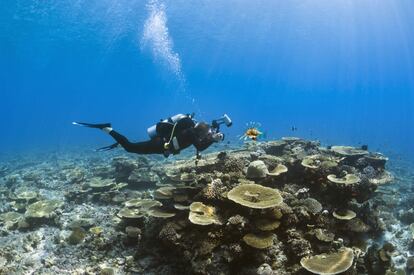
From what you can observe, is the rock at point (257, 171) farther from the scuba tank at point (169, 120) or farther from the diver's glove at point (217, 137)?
the scuba tank at point (169, 120)

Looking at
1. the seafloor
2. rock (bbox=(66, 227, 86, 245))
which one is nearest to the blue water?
the seafloor

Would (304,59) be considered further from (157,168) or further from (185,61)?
(157,168)

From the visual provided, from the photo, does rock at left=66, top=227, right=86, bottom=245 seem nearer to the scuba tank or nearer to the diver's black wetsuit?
the diver's black wetsuit

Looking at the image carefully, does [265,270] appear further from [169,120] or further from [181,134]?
[169,120]

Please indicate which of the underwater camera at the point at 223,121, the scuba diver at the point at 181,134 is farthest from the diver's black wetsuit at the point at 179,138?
the underwater camera at the point at 223,121

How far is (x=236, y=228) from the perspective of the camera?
7.15 metres

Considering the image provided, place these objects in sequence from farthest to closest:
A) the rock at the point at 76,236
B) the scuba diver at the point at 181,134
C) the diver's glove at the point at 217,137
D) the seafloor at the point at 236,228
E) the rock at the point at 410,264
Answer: the scuba diver at the point at 181,134 < the diver's glove at the point at 217,137 < the rock at the point at 76,236 < the rock at the point at 410,264 < the seafloor at the point at 236,228

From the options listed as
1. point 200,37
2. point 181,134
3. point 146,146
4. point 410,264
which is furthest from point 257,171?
point 200,37

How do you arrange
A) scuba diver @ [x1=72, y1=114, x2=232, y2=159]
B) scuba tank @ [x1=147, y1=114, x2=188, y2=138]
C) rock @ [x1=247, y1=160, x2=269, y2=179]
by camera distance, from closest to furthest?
rock @ [x1=247, y1=160, x2=269, y2=179], scuba diver @ [x1=72, y1=114, x2=232, y2=159], scuba tank @ [x1=147, y1=114, x2=188, y2=138]

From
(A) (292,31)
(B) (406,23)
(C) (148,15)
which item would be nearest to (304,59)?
(B) (406,23)

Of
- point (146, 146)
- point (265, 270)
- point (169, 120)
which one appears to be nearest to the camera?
point (265, 270)

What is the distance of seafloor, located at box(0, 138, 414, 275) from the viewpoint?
7004mm

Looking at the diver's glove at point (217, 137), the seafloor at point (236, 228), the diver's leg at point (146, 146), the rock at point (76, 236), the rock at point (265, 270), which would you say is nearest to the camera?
the rock at point (265, 270)

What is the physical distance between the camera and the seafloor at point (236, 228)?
23.0 feet
